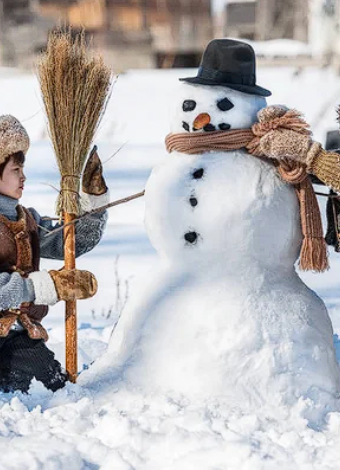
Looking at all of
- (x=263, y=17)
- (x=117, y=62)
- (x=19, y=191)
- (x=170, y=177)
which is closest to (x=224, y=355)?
(x=170, y=177)

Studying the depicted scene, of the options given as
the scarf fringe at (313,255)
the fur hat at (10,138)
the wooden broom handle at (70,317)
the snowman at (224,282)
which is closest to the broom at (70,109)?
the wooden broom handle at (70,317)

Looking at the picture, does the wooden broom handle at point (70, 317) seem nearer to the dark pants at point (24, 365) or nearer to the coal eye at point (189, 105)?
the dark pants at point (24, 365)

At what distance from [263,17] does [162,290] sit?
14.5 metres

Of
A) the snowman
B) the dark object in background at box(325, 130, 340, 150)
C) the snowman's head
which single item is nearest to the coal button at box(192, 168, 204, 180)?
the snowman

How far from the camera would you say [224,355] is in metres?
2.96

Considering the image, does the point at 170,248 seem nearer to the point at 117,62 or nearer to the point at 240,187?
the point at 240,187

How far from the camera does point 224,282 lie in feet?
10.0

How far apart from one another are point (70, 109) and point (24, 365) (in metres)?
0.86

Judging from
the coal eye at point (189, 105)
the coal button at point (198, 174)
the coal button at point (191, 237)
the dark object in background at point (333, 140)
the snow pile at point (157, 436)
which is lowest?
the snow pile at point (157, 436)

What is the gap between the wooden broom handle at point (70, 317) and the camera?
3.22m

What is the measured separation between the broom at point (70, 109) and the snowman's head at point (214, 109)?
305mm

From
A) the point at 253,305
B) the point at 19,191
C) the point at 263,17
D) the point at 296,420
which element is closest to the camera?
the point at 296,420

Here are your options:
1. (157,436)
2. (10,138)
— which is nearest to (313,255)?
(157,436)

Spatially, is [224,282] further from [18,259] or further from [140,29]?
[140,29]
